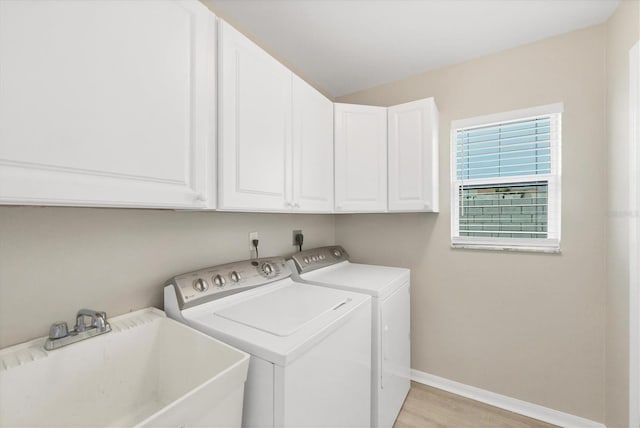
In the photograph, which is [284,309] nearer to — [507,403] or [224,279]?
[224,279]

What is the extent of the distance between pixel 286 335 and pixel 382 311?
78cm

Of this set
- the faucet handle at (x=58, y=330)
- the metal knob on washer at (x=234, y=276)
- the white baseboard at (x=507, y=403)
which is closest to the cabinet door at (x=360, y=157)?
the metal knob on washer at (x=234, y=276)

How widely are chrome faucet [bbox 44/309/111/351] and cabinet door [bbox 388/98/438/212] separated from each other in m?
1.85

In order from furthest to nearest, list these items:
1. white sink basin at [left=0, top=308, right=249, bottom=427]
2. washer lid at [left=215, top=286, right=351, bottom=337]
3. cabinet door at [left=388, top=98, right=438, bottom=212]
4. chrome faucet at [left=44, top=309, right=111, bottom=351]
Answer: cabinet door at [left=388, top=98, right=438, bottom=212]
washer lid at [left=215, top=286, right=351, bottom=337]
chrome faucet at [left=44, top=309, right=111, bottom=351]
white sink basin at [left=0, top=308, right=249, bottom=427]

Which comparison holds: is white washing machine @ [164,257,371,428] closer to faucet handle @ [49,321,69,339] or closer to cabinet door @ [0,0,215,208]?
faucet handle @ [49,321,69,339]

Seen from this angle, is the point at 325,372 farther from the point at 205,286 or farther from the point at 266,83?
the point at 266,83

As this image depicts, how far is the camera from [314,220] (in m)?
2.48

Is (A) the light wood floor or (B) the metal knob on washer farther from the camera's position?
(A) the light wood floor

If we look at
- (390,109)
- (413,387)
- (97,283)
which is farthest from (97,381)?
(390,109)

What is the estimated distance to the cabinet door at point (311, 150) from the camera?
1.66 metres

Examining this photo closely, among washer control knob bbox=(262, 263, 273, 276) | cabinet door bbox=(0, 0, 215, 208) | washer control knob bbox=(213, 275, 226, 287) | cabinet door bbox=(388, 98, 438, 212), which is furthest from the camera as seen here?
cabinet door bbox=(388, 98, 438, 212)

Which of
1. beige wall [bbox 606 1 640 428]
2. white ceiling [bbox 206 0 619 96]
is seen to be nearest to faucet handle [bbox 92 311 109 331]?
white ceiling [bbox 206 0 619 96]

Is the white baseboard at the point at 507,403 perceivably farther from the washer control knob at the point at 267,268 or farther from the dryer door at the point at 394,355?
the washer control knob at the point at 267,268

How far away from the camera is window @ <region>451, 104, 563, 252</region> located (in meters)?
1.90
